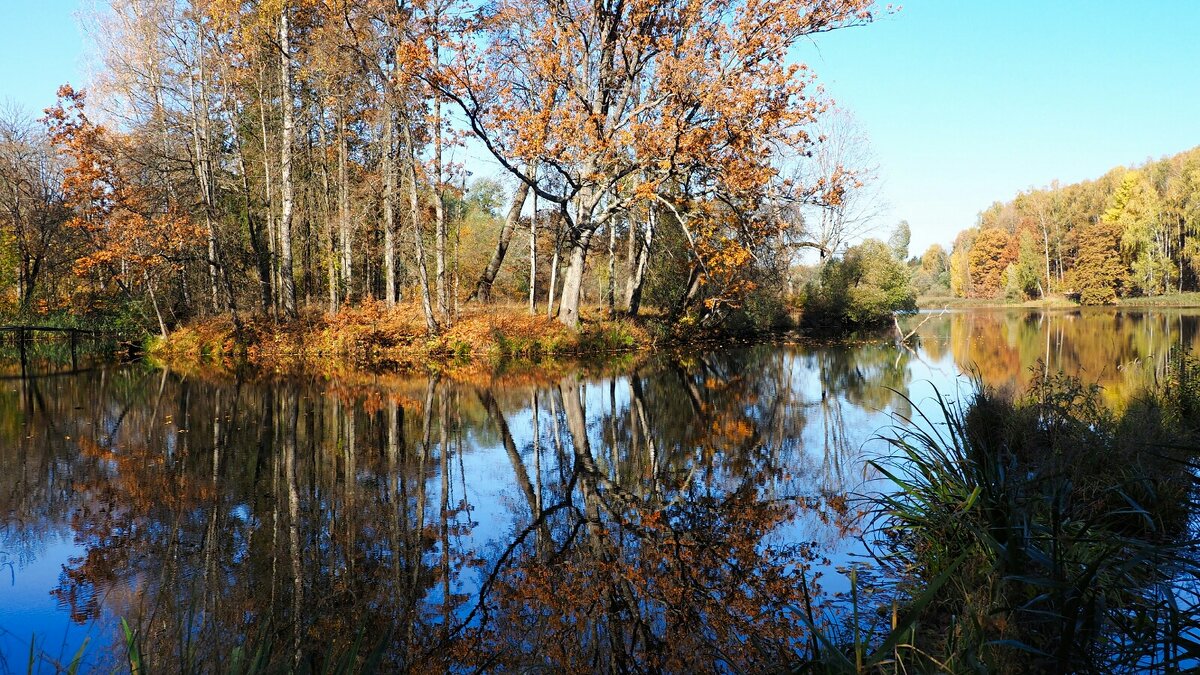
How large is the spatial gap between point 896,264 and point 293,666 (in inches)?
1533

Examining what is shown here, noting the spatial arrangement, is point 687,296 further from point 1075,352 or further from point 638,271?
point 1075,352

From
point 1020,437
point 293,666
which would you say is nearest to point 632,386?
point 1020,437

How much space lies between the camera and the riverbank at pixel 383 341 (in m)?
21.4

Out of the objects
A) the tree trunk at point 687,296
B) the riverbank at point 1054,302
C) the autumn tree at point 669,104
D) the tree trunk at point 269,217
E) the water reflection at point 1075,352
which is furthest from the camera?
the riverbank at point 1054,302

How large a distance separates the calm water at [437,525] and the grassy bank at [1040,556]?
0.60 metres

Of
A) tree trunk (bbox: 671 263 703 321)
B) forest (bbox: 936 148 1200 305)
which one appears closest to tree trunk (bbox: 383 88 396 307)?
tree trunk (bbox: 671 263 703 321)

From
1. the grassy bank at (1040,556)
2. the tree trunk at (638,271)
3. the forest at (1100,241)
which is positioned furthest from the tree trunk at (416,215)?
the forest at (1100,241)

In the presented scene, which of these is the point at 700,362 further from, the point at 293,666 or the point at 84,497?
the point at 293,666

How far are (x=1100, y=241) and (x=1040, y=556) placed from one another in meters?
68.6

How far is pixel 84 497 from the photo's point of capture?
7059 mm

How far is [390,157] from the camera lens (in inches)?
856

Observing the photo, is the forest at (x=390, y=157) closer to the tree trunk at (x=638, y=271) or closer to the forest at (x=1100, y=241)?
the tree trunk at (x=638, y=271)

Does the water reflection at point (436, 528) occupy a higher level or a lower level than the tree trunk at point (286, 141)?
lower

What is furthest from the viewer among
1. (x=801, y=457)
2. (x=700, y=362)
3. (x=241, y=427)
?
(x=700, y=362)
